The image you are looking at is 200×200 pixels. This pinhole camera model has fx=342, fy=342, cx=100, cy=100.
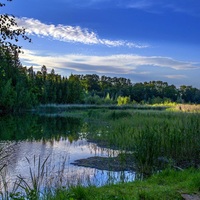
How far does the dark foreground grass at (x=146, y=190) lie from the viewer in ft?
21.5

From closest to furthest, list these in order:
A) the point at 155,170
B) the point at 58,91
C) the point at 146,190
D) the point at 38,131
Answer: the point at 146,190 → the point at 155,170 → the point at 38,131 → the point at 58,91

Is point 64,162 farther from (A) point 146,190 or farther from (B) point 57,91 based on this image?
(B) point 57,91

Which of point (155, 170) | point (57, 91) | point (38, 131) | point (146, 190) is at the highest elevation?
point (57, 91)

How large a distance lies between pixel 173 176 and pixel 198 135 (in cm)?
347

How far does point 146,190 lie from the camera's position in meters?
7.21

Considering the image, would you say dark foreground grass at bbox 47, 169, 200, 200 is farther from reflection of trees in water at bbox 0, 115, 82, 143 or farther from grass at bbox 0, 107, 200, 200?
reflection of trees in water at bbox 0, 115, 82, 143

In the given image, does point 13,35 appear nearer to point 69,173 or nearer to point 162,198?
point 162,198

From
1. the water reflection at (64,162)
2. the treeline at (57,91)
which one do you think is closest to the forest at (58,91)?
the treeline at (57,91)

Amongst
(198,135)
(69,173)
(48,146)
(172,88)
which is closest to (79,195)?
(69,173)

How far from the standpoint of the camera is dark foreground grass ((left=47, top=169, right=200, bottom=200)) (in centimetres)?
656

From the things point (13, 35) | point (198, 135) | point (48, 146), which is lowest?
point (48, 146)

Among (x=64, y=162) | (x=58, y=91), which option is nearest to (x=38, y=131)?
(x=64, y=162)

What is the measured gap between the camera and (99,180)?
10.5 metres

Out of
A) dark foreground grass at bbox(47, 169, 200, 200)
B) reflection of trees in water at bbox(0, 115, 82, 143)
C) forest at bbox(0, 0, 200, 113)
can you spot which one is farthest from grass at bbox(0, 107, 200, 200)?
forest at bbox(0, 0, 200, 113)
